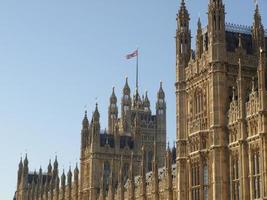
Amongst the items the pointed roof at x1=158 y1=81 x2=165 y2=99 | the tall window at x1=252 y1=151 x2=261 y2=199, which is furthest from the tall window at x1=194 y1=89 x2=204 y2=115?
the pointed roof at x1=158 y1=81 x2=165 y2=99

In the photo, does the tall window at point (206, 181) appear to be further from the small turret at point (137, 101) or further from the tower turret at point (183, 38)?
the small turret at point (137, 101)

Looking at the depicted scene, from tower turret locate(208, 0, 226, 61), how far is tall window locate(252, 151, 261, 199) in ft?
33.8

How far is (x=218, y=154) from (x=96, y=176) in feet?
153

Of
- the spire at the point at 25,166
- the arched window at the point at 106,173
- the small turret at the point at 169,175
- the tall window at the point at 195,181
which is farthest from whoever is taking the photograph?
the spire at the point at 25,166

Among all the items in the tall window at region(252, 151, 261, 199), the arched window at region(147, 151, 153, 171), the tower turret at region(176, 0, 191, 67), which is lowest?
the tall window at region(252, 151, 261, 199)

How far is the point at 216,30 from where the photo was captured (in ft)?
195

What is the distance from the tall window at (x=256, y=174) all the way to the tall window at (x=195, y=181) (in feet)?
28.1

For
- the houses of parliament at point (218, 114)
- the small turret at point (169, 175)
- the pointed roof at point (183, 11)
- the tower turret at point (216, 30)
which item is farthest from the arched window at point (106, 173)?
the tower turret at point (216, 30)

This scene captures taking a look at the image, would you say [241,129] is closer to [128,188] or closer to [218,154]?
[218,154]

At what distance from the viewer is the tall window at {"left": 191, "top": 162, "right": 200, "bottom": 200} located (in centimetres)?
6062

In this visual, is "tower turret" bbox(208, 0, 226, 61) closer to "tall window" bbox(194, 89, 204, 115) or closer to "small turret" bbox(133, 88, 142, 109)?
"tall window" bbox(194, 89, 204, 115)

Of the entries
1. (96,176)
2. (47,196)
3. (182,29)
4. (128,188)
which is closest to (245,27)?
(182,29)

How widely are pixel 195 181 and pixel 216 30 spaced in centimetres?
1438

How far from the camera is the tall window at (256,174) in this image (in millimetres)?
52312
